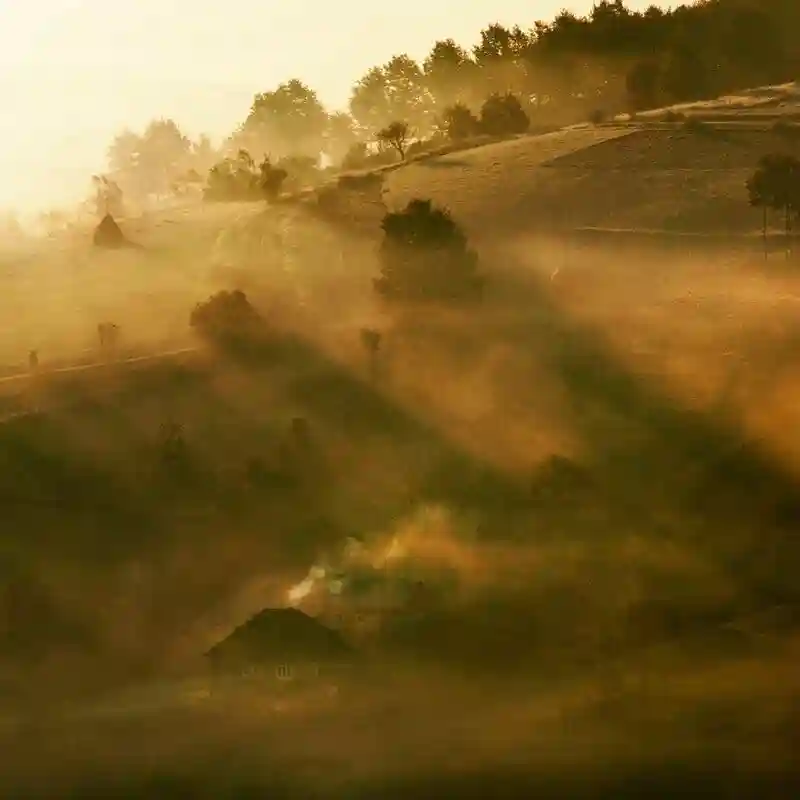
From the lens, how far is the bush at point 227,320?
5597 centimetres

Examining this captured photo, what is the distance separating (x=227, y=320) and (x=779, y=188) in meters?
27.4

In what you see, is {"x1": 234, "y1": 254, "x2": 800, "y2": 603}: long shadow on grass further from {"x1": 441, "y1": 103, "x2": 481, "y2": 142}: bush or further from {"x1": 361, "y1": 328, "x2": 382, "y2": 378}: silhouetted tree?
{"x1": 441, "y1": 103, "x2": 481, "y2": 142}: bush

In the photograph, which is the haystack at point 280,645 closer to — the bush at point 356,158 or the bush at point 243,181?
the bush at point 243,181

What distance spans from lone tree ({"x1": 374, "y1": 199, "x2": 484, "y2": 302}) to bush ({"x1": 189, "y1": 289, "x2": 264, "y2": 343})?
5.63 metres

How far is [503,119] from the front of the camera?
10662cm

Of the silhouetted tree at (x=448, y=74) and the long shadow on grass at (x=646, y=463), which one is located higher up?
the silhouetted tree at (x=448, y=74)

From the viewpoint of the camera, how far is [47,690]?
31.3 meters

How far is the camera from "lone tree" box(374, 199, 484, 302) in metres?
59.1

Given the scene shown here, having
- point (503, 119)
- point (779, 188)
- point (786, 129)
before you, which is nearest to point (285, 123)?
point (503, 119)

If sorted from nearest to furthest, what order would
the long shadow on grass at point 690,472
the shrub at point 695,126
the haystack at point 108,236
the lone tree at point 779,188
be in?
the long shadow on grass at point 690,472 < the lone tree at point 779,188 < the shrub at point 695,126 < the haystack at point 108,236

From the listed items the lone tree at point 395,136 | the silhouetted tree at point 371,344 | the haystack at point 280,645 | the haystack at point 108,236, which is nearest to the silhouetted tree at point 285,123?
the lone tree at point 395,136

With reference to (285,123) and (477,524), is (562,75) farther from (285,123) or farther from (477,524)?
(477,524)

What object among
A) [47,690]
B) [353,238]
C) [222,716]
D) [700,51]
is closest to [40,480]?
[47,690]

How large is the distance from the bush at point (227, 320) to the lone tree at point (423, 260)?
18.5ft
